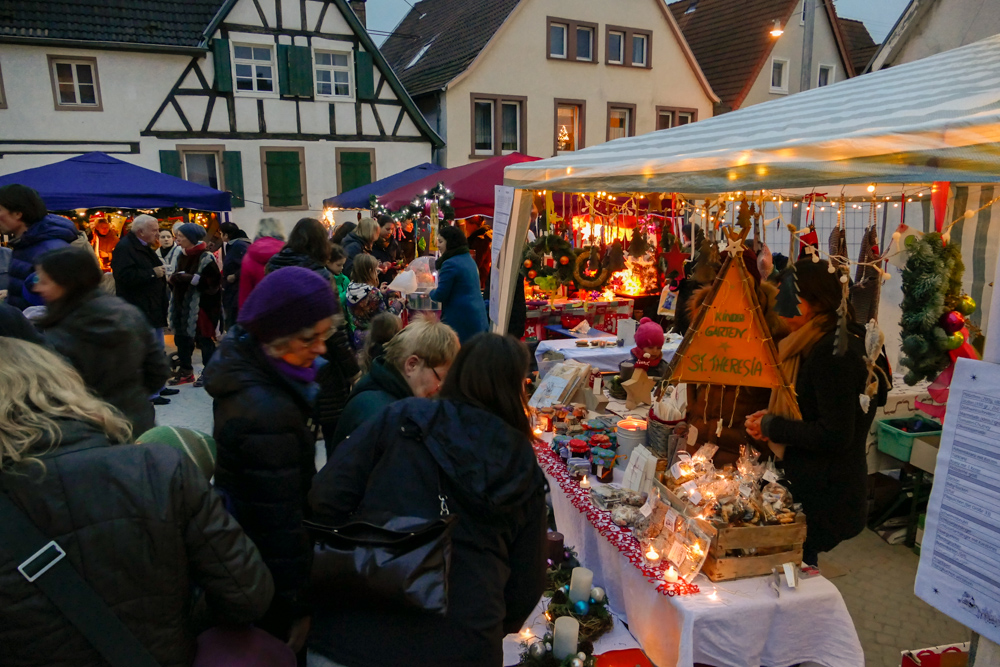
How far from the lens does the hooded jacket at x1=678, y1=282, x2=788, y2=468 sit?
286cm

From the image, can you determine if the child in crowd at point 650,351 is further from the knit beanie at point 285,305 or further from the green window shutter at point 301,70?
the green window shutter at point 301,70

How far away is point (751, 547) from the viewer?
7.58 ft

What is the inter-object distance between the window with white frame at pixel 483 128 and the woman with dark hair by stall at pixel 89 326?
13.4m

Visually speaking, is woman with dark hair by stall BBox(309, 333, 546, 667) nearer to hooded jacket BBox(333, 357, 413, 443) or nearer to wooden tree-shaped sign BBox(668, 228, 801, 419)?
hooded jacket BBox(333, 357, 413, 443)

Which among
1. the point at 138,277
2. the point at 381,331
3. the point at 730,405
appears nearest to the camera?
the point at 730,405

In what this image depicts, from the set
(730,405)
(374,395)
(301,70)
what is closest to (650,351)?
(730,405)

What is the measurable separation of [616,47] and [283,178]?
929 cm

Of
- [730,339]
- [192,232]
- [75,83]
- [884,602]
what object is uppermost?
[75,83]

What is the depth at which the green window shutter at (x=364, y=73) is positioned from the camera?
14.1 m

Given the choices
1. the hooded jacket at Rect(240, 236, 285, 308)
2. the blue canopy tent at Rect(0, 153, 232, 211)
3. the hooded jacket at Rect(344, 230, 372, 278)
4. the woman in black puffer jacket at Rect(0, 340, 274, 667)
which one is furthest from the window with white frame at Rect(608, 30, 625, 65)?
the woman in black puffer jacket at Rect(0, 340, 274, 667)

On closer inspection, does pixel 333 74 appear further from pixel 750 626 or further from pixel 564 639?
pixel 750 626

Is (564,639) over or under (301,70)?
under

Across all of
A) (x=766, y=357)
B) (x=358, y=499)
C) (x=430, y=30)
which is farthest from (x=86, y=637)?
(x=430, y=30)

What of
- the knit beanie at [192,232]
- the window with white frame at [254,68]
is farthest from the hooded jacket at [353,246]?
the window with white frame at [254,68]
